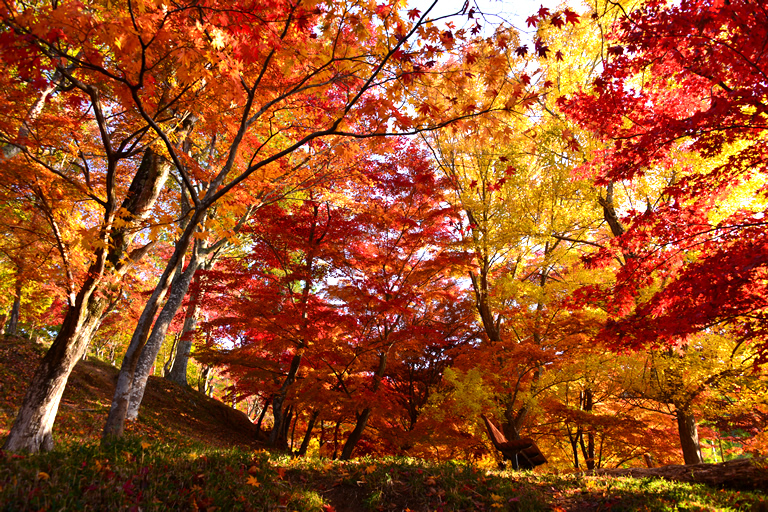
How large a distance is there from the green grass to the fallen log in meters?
0.83

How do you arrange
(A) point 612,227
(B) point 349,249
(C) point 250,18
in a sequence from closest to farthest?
(C) point 250,18 < (A) point 612,227 < (B) point 349,249

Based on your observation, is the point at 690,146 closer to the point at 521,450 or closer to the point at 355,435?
the point at 521,450

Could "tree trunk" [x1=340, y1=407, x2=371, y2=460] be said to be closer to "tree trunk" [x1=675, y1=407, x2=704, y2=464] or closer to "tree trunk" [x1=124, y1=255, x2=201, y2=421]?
"tree trunk" [x1=124, y1=255, x2=201, y2=421]

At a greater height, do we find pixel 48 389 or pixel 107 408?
pixel 48 389

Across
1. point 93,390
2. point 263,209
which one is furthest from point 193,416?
point 263,209

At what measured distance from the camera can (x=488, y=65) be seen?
162 inches

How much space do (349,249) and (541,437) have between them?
30.3ft

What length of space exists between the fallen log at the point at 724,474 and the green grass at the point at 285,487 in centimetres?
83

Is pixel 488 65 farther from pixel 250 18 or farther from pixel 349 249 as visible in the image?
pixel 349 249

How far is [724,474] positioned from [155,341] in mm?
11685

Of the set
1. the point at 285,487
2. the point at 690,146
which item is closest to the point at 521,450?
the point at 285,487

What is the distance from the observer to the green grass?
2789mm

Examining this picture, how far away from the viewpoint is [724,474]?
5.64 meters

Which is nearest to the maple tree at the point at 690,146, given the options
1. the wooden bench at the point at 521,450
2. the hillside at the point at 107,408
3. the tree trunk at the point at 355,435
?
the wooden bench at the point at 521,450
